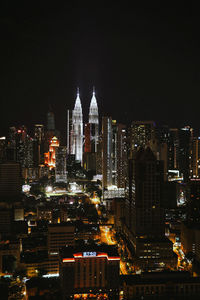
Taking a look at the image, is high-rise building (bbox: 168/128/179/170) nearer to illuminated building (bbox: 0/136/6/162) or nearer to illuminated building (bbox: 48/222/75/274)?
illuminated building (bbox: 0/136/6/162)

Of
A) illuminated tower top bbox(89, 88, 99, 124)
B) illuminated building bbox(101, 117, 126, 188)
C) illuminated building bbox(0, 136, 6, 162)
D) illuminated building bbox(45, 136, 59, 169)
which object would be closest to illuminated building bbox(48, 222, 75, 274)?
illuminated building bbox(101, 117, 126, 188)

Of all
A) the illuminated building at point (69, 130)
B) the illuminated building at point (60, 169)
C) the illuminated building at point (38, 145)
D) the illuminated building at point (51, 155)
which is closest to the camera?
the illuminated building at point (60, 169)

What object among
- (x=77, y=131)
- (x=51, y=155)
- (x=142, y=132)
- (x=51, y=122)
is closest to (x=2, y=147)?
(x=51, y=155)

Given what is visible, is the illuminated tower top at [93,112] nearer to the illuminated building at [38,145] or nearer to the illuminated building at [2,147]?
the illuminated building at [38,145]

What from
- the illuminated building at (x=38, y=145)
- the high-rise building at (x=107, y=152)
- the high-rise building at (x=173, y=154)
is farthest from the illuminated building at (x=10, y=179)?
the high-rise building at (x=173, y=154)

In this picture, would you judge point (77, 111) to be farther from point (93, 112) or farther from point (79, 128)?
point (93, 112)

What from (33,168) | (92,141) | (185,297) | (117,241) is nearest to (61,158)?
(33,168)

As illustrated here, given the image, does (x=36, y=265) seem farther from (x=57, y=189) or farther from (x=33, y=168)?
(x=33, y=168)

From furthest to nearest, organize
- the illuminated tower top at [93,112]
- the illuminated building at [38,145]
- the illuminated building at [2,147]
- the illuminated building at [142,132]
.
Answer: the illuminated tower top at [93,112], the illuminated building at [38,145], the illuminated building at [2,147], the illuminated building at [142,132]
